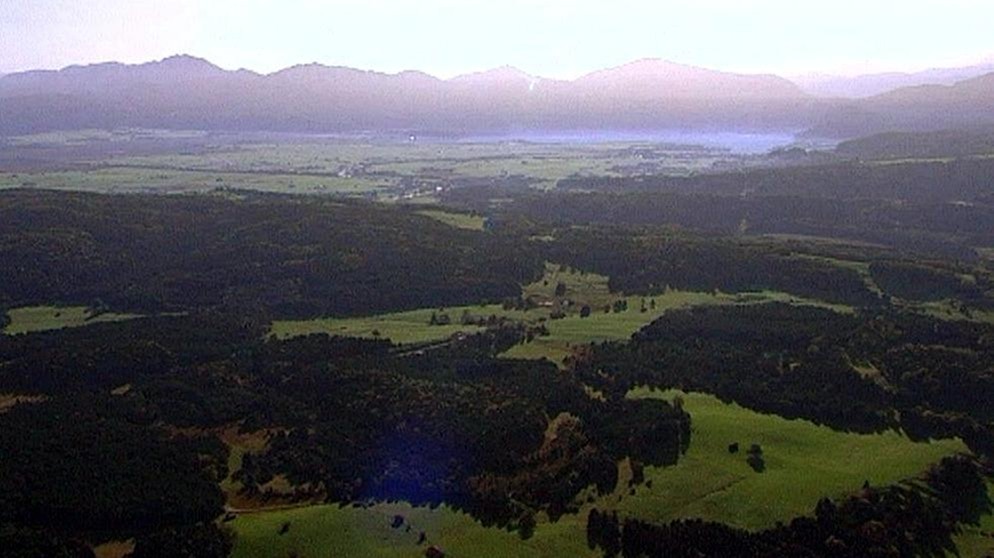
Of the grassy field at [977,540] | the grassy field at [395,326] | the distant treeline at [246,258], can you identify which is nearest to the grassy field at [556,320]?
the grassy field at [395,326]

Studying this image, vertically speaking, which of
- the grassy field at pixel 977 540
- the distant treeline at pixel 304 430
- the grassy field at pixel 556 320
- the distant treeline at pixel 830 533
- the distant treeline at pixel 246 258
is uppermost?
the distant treeline at pixel 246 258

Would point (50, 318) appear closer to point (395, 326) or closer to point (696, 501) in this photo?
point (395, 326)

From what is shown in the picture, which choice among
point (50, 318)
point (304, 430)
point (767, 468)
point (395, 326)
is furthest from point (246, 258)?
point (767, 468)

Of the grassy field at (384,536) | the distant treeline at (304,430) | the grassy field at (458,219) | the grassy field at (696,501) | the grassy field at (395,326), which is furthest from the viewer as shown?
the grassy field at (458,219)

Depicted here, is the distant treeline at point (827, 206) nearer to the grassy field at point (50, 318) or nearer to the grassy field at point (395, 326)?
the grassy field at point (395, 326)

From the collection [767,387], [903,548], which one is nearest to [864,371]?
[767,387]

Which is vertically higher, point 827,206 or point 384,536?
point 827,206
